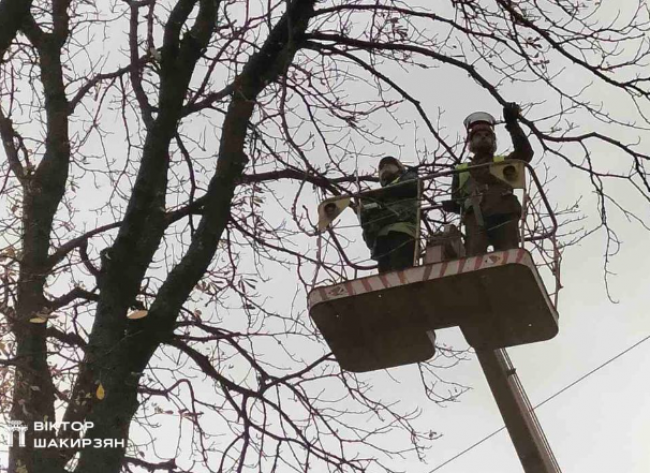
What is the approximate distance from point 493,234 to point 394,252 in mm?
607

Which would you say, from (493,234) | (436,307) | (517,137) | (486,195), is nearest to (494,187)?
(486,195)

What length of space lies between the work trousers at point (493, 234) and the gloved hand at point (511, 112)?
66 cm

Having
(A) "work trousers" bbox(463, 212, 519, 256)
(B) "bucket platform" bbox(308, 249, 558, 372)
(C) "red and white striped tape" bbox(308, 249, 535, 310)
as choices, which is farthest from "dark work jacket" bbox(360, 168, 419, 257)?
(C) "red and white striped tape" bbox(308, 249, 535, 310)

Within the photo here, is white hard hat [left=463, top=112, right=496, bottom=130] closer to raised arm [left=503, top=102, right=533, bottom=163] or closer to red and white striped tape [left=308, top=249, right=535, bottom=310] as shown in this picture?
raised arm [left=503, top=102, right=533, bottom=163]

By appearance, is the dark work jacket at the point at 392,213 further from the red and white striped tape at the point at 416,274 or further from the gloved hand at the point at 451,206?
the red and white striped tape at the point at 416,274

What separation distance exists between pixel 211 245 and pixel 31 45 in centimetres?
224

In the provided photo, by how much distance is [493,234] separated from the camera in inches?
247

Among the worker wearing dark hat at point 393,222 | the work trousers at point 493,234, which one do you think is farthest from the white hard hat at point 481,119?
the work trousers at point 493,234

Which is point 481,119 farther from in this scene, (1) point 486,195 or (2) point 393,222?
(2) point 393,222

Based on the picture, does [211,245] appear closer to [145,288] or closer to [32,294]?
[32,294]

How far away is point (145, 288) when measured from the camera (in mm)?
7293

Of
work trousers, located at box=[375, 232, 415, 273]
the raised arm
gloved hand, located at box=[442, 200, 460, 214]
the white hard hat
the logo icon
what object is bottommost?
the logo icon

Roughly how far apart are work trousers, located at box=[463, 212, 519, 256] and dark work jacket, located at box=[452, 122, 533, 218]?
0.04 metres

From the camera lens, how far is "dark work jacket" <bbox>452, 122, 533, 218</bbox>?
6273mm
